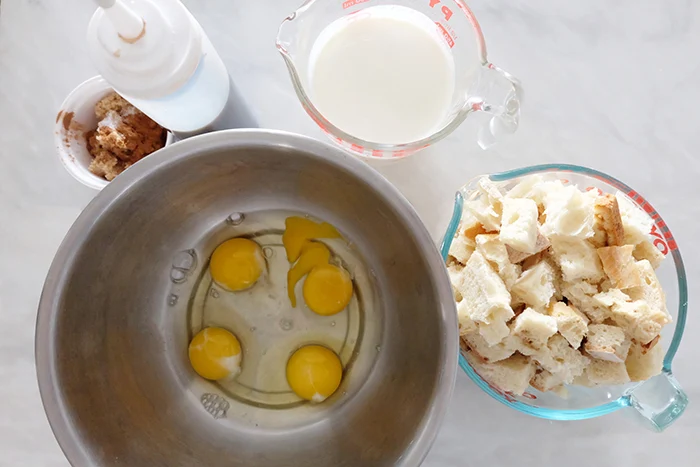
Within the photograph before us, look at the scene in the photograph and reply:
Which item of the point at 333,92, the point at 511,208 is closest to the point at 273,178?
the point at 333,92

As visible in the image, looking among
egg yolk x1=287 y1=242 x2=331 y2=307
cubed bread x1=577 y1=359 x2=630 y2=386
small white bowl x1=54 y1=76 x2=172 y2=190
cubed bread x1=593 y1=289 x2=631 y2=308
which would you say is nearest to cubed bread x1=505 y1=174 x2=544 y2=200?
cubed bread x1=593 y1=289 x2=631 y2=308

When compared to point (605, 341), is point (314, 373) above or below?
below

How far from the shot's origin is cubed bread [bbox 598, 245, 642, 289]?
0.91 meters

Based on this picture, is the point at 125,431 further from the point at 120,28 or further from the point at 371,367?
the point at 120,28

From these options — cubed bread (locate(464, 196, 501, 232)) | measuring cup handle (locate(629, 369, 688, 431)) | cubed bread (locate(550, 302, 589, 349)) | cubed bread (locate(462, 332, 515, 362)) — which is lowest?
measuring cup handle (locate(629, 369, 688, 431))

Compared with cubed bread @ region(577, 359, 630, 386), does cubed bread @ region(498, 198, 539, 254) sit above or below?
above

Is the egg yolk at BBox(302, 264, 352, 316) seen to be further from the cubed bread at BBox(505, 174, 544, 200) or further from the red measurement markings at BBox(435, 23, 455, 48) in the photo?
the red measurement markings at BBox(435, 23, 455, 48)

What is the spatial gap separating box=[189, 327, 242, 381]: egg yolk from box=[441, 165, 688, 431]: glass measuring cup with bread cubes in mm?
480

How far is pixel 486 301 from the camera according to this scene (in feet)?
2.95

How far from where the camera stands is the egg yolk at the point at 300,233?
122cm

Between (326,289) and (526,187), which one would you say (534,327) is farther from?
(326,289)

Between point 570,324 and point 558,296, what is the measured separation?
79 mm

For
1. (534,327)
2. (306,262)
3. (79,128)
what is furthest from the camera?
(306,262)

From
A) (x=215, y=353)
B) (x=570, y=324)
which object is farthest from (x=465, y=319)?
(x=215, y=353)
